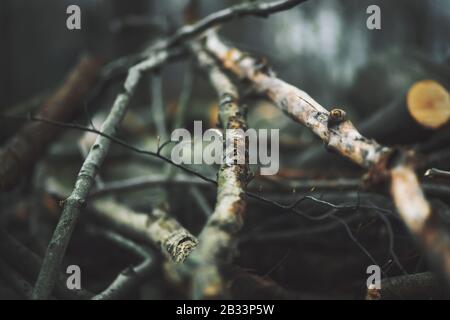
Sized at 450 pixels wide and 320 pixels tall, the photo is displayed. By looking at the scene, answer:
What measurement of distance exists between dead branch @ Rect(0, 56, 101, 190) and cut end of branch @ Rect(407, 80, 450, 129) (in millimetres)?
2345

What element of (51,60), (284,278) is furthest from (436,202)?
(51,60)

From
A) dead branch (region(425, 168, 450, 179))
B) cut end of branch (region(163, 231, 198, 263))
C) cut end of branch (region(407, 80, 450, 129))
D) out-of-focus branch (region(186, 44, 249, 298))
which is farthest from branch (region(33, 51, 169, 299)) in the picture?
cut end of branch (region(407, 80, 450, 129))

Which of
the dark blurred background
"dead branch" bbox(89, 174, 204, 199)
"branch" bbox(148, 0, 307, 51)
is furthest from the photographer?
the dark blurred background

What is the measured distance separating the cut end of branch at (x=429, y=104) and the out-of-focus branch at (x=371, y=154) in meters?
0.92

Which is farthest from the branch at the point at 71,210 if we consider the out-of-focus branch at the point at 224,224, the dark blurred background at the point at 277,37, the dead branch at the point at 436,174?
the dark blurred background at the point at 277,37

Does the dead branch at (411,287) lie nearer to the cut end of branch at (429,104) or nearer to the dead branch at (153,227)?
the dead branch at (153,227)

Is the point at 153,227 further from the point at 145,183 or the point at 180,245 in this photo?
the point at 145,183

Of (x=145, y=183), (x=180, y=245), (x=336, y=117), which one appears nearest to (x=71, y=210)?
(x=180, y=245)

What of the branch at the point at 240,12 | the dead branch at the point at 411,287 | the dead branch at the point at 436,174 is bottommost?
the dead branch at the point at 411,287

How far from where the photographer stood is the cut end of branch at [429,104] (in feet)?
7.85

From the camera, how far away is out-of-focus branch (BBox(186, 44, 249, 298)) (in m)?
1.17

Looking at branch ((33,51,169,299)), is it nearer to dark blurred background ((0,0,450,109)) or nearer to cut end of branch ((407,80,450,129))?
cut end of branch ((407,80,450,129))

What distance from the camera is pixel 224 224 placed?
1267 millimetres

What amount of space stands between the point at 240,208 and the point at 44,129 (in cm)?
188
